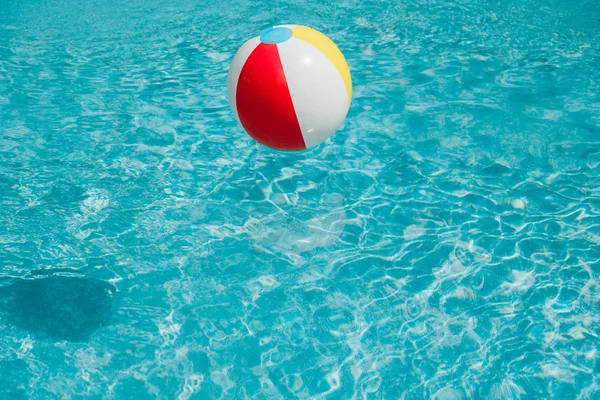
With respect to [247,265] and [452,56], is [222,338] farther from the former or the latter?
[452,56]

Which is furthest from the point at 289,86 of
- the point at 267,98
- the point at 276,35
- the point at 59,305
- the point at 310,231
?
the point at 59,305

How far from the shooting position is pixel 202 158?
A: 6.05m

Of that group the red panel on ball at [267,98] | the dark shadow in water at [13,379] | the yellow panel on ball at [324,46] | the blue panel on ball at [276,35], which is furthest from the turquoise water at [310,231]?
the blue panel on ball at [276,35]

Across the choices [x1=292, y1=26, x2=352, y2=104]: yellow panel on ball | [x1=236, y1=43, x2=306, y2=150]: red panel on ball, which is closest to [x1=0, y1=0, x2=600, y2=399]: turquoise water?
[x1=236, y1=43, x2=306, y2=150]: red panel on ball

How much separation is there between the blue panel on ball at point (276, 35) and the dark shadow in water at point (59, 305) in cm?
215

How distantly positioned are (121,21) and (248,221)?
508 centimetres

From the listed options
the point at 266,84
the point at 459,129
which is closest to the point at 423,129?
the point at 459,129

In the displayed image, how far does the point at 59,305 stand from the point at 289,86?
2291 millimetres

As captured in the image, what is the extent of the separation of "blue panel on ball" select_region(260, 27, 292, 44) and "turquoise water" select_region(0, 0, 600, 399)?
1.77 meters

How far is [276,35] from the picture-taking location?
12.7 feet

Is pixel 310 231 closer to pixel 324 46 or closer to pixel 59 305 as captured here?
pixel 324 46

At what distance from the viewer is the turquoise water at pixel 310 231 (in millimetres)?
4141

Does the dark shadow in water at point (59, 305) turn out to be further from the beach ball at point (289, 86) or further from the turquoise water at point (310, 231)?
the beach ball at point (289, 86)

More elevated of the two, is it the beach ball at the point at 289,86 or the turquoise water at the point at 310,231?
the beach ball at the point at 289,86
